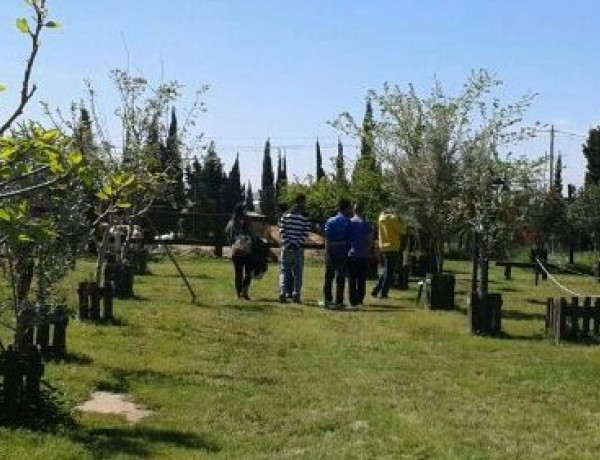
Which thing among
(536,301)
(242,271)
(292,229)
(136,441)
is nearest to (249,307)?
(292,229)

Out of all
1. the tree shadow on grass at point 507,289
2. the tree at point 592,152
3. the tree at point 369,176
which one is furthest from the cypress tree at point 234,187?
the tree shadow on grass at point 507,289

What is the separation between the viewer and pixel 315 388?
8.93 meters

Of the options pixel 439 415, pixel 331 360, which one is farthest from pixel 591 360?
pixel 439 415

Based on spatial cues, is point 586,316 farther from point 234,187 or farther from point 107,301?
point 234,187

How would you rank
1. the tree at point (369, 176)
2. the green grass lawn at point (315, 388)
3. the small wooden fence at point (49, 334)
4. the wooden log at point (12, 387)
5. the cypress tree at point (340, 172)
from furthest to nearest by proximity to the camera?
the cypress tree at point (340, 172)
the tree at point (369, 176)
the small wooden fence at point (49, 334)
the wooden log at point (12, 387)
the green grass lawn at point (315, 388)

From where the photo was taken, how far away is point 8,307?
28.3 ft

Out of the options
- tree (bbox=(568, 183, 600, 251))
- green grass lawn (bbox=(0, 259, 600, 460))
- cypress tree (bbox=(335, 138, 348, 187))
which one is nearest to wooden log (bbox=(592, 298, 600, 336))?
green grass lawn (bbox=(0, 259, 600, 460))

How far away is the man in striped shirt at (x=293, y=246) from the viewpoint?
54.9 ft

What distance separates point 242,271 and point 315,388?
873cm

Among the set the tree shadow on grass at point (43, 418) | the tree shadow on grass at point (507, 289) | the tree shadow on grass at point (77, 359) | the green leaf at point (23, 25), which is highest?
the green leaf at point (23, 25)

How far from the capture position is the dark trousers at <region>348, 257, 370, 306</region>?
55.1 ft

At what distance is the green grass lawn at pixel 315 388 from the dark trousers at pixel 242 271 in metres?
1.66

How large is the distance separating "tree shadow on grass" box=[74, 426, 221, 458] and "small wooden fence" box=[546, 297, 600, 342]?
7.02 meters

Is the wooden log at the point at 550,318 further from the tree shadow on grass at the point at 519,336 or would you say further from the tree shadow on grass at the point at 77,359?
the tree shadow on grass at the point at 77,359
